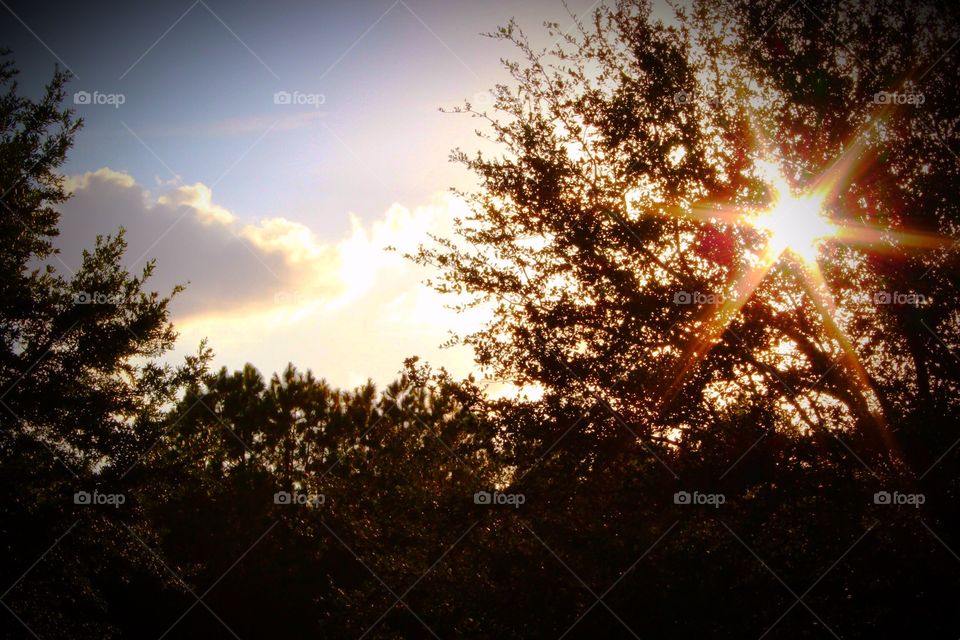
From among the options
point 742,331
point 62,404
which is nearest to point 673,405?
point 742,331

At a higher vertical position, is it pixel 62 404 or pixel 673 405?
pixel 673 405

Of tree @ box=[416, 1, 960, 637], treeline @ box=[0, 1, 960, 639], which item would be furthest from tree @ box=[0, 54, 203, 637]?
tree @ box=[416, 1, 960, 637]

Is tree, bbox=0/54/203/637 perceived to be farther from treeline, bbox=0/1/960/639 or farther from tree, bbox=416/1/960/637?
tree, bbox=416/1/960/637

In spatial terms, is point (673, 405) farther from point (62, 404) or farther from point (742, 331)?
point (62, 404)

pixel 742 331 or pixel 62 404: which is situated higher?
pixel 742 331

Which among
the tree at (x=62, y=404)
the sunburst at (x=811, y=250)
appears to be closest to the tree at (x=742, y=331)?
the sunburst at (x=811, y=250)

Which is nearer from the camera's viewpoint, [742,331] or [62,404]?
[742,331]

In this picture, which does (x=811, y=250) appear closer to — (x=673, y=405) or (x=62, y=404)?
(x=673, y=405)

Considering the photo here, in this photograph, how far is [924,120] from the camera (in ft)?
24.9

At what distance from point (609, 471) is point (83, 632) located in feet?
32.5

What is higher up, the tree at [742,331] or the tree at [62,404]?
the tree at [742,331]

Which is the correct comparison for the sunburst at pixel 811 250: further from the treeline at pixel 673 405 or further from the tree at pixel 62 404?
the tree at pixel 62 404

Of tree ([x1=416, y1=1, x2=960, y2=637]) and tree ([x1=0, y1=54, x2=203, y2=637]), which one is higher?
tree ([x1=416, y1=1, x2=960, y2=637])

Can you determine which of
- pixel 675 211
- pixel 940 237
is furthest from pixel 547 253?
pixel 940 237
